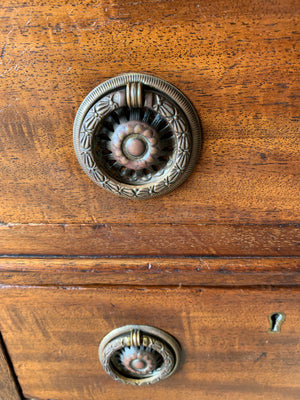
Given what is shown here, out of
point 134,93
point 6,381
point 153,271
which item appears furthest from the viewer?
point 6,381

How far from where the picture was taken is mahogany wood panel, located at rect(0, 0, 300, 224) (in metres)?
0.32

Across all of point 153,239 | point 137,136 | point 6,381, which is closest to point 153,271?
point 153,239

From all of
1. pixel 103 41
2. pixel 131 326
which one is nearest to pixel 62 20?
pixel 103 41

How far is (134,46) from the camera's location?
335 millimetres

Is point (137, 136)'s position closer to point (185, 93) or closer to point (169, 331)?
point (185, 93)

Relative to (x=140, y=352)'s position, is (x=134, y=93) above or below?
above

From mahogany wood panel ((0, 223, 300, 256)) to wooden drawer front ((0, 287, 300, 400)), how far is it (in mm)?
57

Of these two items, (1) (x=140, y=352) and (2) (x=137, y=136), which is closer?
(2) (x=137, y=136)

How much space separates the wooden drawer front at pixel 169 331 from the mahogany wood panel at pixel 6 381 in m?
Answer: 0.01

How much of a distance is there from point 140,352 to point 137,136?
0.30 meters

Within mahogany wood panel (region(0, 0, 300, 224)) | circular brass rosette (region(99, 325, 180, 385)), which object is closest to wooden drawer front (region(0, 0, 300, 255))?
mahogany wood panel (region(0, 0, 300, 224))

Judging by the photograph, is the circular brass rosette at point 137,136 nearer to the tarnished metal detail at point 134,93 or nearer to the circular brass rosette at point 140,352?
the tarnished metal detail at point 134,93

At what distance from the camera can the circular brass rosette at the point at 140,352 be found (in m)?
0.48

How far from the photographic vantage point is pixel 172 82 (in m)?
0.35
